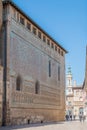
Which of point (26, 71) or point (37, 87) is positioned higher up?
point (26, 71)

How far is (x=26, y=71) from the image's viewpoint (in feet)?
94.8

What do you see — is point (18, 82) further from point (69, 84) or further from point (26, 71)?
point (69, 84)

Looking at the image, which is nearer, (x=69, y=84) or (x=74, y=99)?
(x=74, y=99)

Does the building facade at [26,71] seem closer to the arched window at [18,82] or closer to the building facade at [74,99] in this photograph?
the arched window at [18,82]

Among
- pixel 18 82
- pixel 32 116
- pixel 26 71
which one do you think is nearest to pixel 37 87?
pixel 32 116

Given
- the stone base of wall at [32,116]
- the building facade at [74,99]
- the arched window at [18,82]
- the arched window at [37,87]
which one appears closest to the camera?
the stone base of wall at [32,116]

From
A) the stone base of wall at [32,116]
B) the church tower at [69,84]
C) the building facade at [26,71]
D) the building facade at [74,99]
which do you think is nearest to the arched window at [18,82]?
the building facade at [26,71]

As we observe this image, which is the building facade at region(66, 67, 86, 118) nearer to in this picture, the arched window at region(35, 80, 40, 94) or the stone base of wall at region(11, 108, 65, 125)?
the stone base of wall at region(11, 108, 65, 125)

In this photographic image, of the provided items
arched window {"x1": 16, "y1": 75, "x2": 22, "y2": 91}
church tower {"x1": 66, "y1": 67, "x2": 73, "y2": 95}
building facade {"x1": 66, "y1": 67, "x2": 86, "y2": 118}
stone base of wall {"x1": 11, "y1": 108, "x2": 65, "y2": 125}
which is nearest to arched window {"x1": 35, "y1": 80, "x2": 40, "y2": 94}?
stone base of wall {"x1": 11, "y1": 108, "x2": 65, "y2": 125}

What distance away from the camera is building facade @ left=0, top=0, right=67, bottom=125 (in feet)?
82.5

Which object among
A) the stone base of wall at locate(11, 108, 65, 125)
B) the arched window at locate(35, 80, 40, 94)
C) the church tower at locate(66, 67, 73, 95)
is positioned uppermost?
the church tower at locate(66, 67, 73, 95)

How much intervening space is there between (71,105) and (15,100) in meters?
54.3

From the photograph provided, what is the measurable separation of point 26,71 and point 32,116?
4293 millimetres

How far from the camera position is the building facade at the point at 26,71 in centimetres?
2514
